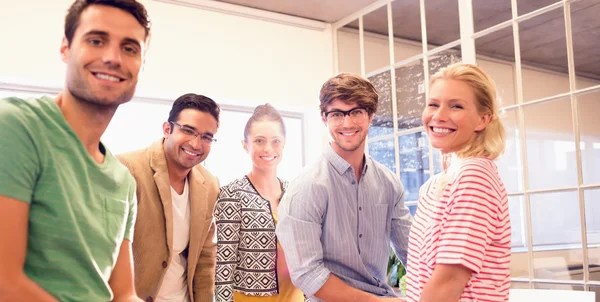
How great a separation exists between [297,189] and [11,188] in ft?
3.49

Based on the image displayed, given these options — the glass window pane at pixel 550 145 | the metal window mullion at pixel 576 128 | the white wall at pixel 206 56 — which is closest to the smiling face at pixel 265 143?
the white wall at pixel 206 56

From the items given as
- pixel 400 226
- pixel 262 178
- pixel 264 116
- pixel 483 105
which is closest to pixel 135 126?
pixel 264 116

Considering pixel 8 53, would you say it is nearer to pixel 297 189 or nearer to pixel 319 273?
pixel 297 189

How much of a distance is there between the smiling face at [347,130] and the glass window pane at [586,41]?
148 centimetres

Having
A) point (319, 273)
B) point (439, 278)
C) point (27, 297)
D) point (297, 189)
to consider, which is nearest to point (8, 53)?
point (297, 189)

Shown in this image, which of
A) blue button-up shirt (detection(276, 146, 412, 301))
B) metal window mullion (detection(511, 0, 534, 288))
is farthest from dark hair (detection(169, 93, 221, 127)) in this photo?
metal window mullion (detection(511, 0, 534, 288))

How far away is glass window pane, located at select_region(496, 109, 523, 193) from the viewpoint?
3.05m

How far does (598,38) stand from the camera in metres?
2.71

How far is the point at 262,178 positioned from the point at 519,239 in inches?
57.9

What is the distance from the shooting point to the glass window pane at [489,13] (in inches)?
126

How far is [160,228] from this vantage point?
2.18 m

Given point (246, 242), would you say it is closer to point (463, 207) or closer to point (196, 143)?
point (196, 143)

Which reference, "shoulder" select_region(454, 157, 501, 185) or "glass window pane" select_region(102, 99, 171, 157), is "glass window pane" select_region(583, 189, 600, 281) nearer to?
"shoulder" select_region(454, 157, 501, 185)

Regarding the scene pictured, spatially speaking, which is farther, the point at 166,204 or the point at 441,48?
the point at 441,48
